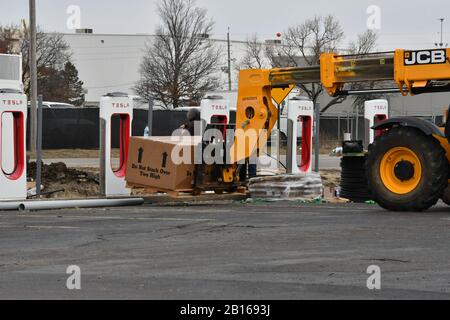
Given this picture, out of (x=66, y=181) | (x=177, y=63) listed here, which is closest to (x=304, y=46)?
(x=177, y=63)

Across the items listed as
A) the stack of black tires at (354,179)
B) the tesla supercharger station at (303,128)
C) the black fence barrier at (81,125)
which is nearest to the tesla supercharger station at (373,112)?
the tesla supercharger station at (303,128)

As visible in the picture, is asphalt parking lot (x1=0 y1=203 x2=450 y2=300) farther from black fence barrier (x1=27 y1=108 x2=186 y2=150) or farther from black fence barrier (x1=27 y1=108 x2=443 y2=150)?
black fence barrier (x1=27 y1=108 x2=186 y2=150)

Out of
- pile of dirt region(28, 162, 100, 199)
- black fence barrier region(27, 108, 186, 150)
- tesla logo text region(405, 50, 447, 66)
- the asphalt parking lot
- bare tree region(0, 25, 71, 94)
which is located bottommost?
the asphalt parking lot

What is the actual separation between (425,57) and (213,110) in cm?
768

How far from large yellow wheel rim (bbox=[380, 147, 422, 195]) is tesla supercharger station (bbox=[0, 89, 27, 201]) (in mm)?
7646

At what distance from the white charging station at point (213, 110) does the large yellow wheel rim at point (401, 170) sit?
7.25 m

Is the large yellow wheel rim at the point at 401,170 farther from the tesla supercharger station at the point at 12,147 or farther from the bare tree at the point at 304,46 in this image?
the bare tree at the point at 304,46

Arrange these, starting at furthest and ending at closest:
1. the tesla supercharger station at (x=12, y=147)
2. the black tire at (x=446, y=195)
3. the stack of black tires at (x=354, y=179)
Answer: the tesla supercharger station at (x=12, y=147) < the stack of black tires at (x=354, y=179) < the black tire at (x=446, y=195)

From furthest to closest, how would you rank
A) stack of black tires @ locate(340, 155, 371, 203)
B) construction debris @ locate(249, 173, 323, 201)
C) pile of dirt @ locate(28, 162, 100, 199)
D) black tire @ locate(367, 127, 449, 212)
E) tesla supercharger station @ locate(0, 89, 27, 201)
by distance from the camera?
pile of dirt @ locate(28, 162, 100, 199) → tesla supercharger station @ locate(0, 89, 27, 201) → stack of black tires @ locate(340, 155, 371, 203) → construction debris @ locate(249, 173, 323, 201) → black tire @ locate(367, 127, 449, 212)

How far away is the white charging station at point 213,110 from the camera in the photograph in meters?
21.2

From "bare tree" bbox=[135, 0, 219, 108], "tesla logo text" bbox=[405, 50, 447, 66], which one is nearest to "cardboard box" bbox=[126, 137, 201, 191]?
"tesla logo text" bbox=[405, 50, 447, 66]

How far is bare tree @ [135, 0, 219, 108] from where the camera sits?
6116 centimetres

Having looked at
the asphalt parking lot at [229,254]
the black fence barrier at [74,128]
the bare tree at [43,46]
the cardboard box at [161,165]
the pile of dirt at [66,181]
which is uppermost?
the bare tree at [43,46]

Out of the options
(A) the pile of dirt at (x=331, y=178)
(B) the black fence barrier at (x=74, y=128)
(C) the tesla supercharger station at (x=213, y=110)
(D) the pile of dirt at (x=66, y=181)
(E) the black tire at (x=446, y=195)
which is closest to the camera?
(E) the black tire at (x=446, y=195)
